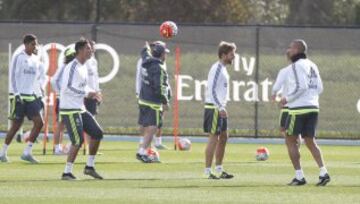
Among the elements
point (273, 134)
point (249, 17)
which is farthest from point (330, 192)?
point (249, 17)

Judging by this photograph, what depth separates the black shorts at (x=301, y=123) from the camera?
1947cm

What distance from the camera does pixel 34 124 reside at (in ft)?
78.0

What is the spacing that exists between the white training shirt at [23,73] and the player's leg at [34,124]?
24cm

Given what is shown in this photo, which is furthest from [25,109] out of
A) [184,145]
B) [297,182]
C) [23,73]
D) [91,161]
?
[297,182]

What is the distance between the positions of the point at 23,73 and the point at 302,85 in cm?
640

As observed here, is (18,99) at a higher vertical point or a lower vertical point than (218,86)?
lower

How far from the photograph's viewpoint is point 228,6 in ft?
180

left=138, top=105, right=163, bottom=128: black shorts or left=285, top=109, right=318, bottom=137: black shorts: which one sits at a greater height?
left=285, top=109, right=318, bottom=137: black shorts

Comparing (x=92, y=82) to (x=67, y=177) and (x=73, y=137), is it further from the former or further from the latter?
(x=67, y=177)

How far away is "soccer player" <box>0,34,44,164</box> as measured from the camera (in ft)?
77.7

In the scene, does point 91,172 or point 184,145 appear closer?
point 91,172

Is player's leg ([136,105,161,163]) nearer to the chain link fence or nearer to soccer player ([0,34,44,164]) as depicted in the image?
soccer player ([0,34,44,164])

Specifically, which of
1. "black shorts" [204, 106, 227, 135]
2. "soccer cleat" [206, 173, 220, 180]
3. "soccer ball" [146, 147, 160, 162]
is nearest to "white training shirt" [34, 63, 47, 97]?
"soccer ball" [146, 147, 160, 162]

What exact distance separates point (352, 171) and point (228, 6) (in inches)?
1300
